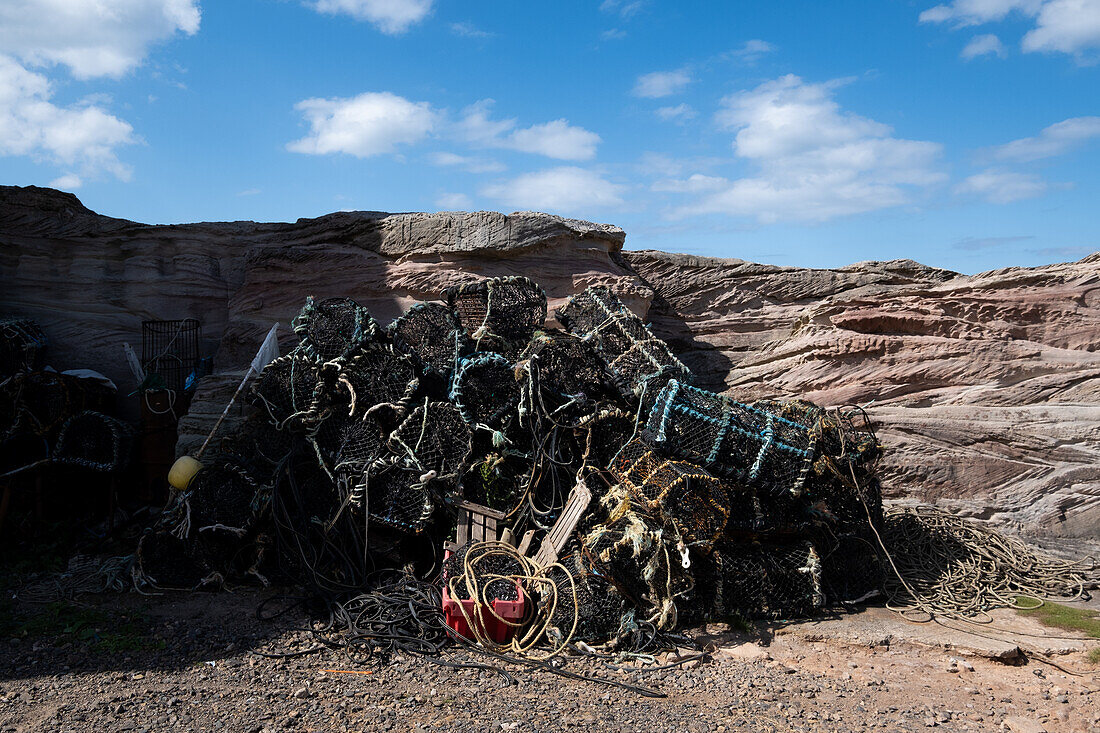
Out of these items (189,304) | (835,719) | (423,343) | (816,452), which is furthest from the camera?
(189,304)

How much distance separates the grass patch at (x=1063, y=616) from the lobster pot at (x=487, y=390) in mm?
3933

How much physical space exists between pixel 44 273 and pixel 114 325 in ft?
3.53

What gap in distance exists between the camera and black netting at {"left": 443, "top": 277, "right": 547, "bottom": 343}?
6574 millimetres

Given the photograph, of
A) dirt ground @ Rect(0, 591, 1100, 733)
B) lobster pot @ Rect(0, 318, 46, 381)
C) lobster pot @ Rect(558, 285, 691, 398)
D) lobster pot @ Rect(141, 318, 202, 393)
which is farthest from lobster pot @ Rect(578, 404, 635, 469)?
lobster pot @ Rect(0, 318, 46, 381)

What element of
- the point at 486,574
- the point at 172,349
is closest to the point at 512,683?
the point at 486,574

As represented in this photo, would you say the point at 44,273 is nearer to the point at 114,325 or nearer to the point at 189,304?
the point at 114,325

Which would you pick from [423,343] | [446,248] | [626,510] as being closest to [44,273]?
[446,248]

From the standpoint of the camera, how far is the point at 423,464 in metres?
5.44

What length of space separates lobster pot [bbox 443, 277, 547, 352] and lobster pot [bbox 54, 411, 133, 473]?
3244 mm

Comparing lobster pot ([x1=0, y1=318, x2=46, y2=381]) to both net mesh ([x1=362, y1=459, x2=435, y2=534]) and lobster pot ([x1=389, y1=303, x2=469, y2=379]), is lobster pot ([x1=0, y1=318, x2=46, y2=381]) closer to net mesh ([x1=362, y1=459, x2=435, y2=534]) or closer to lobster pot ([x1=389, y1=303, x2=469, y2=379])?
lobster pot ([x1=389, y1=303, x2=469, y2=379])

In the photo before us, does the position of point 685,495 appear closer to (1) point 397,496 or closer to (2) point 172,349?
(1) point 397,496

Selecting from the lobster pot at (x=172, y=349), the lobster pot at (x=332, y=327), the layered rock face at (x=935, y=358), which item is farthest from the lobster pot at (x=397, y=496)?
the layered rock face at (x=935, y=358)

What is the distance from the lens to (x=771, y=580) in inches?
193

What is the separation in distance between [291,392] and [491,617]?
2.64m
